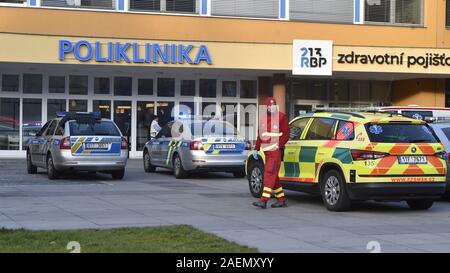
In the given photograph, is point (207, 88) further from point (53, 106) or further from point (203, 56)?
point (53, 106)

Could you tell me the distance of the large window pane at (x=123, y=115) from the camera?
27406 millimetres

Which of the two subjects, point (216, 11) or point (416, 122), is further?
point (216, 11)

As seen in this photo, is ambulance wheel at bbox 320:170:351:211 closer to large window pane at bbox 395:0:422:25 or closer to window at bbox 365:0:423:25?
window at bbox 365:0:423:25

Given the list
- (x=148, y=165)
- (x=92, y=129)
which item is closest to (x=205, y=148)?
(x=92, y=129)

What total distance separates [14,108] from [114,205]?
15.7 metres

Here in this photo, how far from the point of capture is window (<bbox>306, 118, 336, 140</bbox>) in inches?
461

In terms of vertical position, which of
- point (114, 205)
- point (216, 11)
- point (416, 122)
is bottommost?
point (114, 205)

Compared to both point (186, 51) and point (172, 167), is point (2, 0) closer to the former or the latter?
point (186, 51)

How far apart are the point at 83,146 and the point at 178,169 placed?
2782mm

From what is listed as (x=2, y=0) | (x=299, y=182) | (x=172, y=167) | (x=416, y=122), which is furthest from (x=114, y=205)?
(x=2, y=0)

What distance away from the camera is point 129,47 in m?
24.3

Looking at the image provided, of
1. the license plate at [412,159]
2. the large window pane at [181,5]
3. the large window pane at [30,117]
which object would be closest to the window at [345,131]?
the license plate at [412,159]
